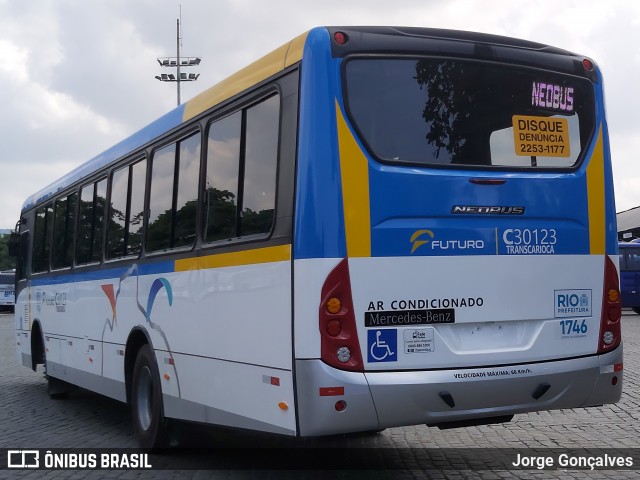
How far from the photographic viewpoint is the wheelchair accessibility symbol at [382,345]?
6.21 meters

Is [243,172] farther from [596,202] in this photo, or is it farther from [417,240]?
[596,202]

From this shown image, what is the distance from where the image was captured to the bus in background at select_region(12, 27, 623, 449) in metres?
6.22

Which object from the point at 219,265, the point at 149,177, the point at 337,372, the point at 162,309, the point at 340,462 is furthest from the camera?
the point at 149,177

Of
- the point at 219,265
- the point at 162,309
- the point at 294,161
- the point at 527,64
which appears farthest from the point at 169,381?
the point at 527,64

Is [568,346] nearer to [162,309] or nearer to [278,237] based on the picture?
[278,237]

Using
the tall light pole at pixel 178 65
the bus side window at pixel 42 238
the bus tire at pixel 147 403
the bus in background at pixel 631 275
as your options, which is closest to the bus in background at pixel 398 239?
the bus tire at pixel 147 403

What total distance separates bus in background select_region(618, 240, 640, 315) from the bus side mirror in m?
23.9

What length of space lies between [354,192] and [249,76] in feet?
4.98

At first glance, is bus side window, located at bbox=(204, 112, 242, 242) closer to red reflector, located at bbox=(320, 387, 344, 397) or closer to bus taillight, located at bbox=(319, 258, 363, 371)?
bus taillight, located at bbox=(319, 258, 363, 371)

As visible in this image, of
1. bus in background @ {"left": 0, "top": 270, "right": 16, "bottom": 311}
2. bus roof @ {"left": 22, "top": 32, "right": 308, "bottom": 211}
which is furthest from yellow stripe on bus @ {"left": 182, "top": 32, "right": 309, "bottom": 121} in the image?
bus in background @ {"left": 0, "top": 270, "right": 16, "bottom": 311}

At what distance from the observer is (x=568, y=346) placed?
22.7 ft

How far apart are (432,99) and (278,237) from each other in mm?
1448

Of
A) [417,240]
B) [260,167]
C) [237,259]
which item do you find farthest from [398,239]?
[237,259]

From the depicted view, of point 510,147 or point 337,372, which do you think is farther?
point 510,147
